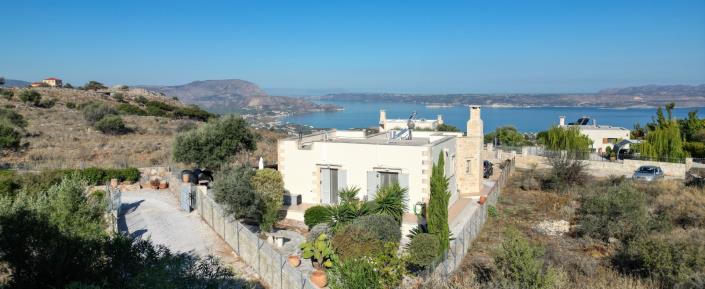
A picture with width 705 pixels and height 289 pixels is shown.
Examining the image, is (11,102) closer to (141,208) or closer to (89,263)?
(141,208)

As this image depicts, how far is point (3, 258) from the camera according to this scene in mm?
7938

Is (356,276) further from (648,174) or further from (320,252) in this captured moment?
(648,174)

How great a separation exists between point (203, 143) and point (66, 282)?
12.8m

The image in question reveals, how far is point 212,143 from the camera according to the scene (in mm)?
20625

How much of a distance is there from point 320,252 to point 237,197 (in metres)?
3.68

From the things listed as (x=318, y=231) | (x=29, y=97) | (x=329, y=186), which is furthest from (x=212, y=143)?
(x=29, y=97)

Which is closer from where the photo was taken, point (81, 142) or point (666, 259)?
point (666, 259)

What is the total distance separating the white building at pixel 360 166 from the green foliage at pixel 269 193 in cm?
107

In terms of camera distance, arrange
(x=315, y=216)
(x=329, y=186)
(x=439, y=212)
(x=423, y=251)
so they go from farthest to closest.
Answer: (x=329, y=186)
(x=315, y=216)
(x=439, y=212)
(x=423, y=251)

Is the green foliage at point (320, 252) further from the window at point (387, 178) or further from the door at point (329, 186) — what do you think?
the door at point (329, 186)

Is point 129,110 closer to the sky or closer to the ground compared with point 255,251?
closer to the sky

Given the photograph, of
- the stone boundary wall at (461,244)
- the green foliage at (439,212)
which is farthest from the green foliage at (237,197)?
the stone boundary wall at (461,244)

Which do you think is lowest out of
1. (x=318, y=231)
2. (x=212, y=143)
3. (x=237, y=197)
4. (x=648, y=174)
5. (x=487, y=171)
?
(x=648, y=174)

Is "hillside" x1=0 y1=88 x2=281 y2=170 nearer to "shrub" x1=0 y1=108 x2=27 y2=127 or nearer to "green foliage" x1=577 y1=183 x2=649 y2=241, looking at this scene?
"shrub" x1=0 y1=108 x2=27 y2=127
